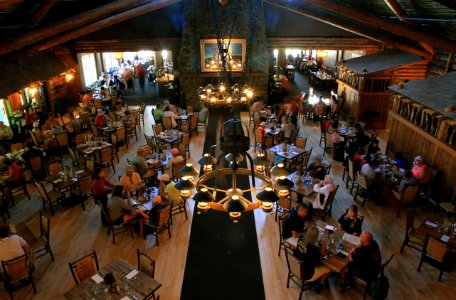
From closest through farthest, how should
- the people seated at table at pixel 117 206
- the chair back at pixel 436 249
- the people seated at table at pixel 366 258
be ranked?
the people seated at table at pixel 366 258
the chair back at pixel 436 249
the people seated at table at pixel 117 206

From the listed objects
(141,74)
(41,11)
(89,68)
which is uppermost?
(41,11)

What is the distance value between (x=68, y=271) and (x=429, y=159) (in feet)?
29.9

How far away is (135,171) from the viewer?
31.2ft

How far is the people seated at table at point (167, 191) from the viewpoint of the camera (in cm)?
809

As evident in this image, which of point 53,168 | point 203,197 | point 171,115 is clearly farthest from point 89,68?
point 203,197

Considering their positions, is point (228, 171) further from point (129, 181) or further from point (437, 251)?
point (129, 181)

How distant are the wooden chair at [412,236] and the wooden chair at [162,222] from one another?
4.86m

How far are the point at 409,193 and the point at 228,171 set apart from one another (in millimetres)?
5821

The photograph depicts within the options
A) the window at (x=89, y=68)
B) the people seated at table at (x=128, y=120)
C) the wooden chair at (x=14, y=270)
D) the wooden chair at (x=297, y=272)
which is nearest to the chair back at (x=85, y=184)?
the wooden chair at (x=14, y=270)

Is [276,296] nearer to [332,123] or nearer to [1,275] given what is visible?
[1,275]

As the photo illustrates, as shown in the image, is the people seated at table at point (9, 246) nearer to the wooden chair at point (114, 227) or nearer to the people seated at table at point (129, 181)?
the wooden chair at point (114, 227)

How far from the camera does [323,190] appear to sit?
8.16 meters

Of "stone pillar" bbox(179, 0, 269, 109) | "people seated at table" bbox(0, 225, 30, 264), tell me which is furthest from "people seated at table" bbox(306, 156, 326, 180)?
"stone pillar" bbox(179, 0, 269, 109)

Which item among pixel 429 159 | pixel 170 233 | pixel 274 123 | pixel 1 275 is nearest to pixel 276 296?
pixel 170 233
